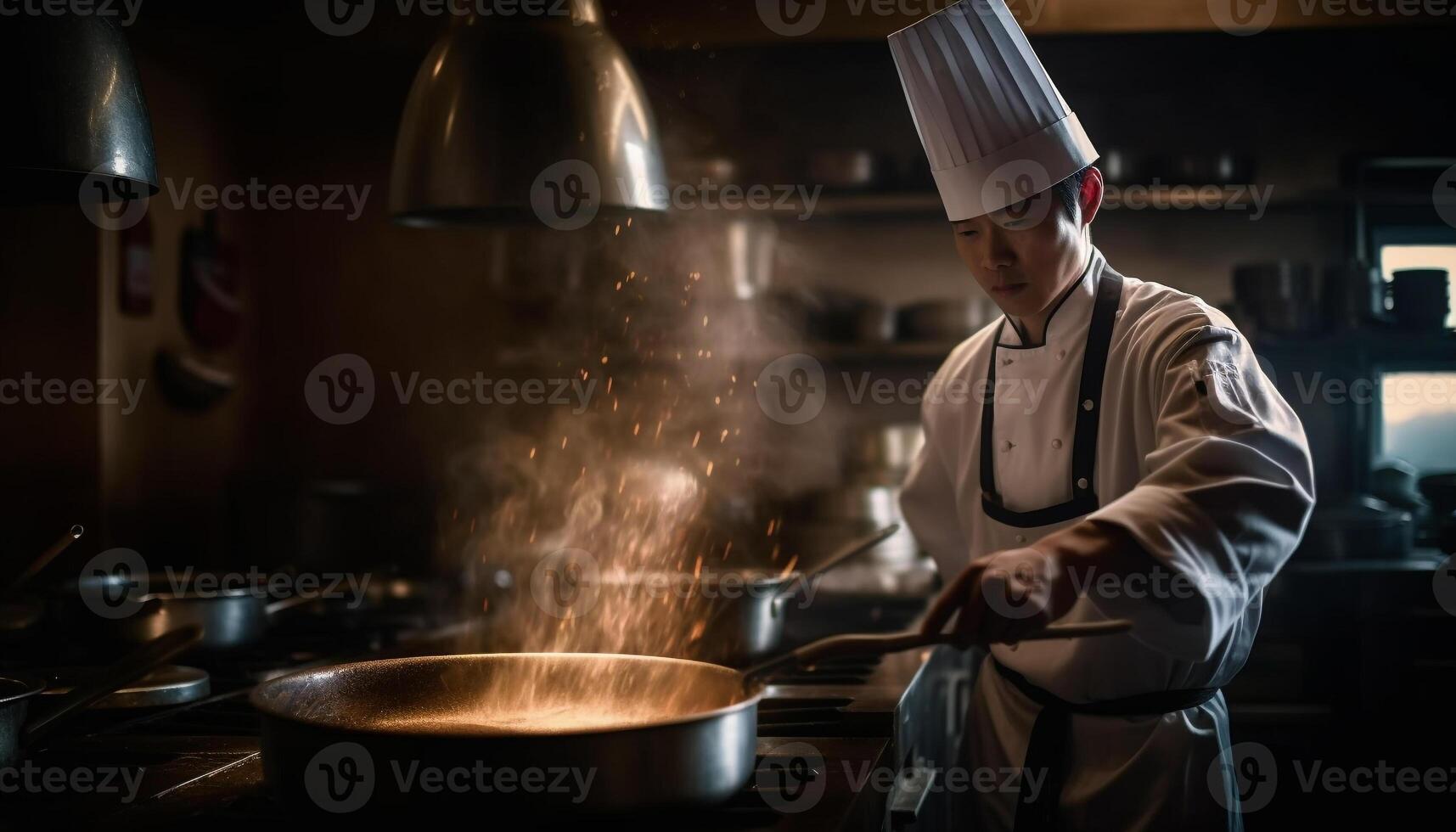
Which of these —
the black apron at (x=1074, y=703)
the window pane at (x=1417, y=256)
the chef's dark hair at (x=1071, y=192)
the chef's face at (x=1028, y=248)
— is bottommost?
the black apron at (x=1074, y=703)

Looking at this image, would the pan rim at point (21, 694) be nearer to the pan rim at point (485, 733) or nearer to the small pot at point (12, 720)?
the small pot at point (12, 720)

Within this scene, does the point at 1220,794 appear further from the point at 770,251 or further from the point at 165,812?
the point at 770,251

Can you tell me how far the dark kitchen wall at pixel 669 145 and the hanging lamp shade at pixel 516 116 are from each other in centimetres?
227

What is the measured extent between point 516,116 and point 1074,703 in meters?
1.09

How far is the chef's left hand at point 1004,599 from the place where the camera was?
3.79ft

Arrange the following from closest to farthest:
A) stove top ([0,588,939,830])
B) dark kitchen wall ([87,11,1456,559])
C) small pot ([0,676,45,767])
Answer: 1. stove top ([0,588,939,830])
2. small pot ([0,676,45,767])
3. dark kitchen wall ([87,11,1456,559])

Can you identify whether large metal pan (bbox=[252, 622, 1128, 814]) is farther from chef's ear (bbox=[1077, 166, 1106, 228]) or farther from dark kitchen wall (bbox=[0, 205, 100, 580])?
dark kitchen wall (bbox=[0, 205, 100, 580])

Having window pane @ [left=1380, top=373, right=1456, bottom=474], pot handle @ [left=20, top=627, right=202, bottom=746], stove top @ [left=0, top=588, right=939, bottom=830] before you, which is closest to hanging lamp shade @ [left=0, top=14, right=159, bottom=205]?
pot handle @ [left=20, top=627, right=202, bottom=746]

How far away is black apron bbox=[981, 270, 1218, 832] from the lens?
66.3 inches

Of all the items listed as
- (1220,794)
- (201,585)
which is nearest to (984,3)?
(1220,794)

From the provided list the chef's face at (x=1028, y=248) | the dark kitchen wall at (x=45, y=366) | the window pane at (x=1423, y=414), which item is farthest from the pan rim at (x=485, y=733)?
the window pane at (x=1423, y=414)

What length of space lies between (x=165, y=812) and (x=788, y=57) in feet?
11.2

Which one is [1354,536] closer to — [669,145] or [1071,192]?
[1071,192]

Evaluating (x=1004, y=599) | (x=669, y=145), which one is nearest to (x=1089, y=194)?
(x=1004, y=599)
